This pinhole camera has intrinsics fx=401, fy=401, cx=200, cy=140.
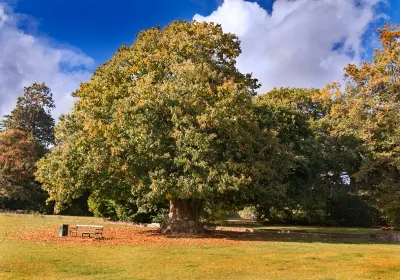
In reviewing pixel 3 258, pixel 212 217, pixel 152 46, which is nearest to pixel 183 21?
pixel 152 46

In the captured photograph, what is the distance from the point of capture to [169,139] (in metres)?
24.3

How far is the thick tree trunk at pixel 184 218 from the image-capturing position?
2683 centimetres

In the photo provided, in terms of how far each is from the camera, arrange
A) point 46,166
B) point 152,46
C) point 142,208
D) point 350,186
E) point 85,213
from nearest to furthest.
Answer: point 46,166
point 152,46
point 142,208
point 350,186
point 85,213

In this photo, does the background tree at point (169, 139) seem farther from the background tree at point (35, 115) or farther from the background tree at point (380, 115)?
the background tree at point (35, 115)

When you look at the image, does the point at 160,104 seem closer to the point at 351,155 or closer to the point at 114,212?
the point at 114,212

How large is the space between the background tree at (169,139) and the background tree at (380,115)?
11801mm

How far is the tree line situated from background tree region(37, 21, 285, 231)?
8cm

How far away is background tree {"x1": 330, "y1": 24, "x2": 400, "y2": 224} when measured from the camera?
1359 inches

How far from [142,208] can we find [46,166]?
1065 cm

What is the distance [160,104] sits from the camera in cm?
2397

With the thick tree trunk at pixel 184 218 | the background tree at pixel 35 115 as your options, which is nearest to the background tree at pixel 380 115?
the thick tree trunk at pixel 184 218

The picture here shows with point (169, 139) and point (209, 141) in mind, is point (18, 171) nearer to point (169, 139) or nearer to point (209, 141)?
point (169, 139)

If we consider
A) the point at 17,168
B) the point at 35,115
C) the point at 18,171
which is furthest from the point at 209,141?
the point at 35,115

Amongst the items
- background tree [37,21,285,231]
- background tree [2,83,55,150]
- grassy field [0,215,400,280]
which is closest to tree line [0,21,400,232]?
background tree [37,21,285,231]
